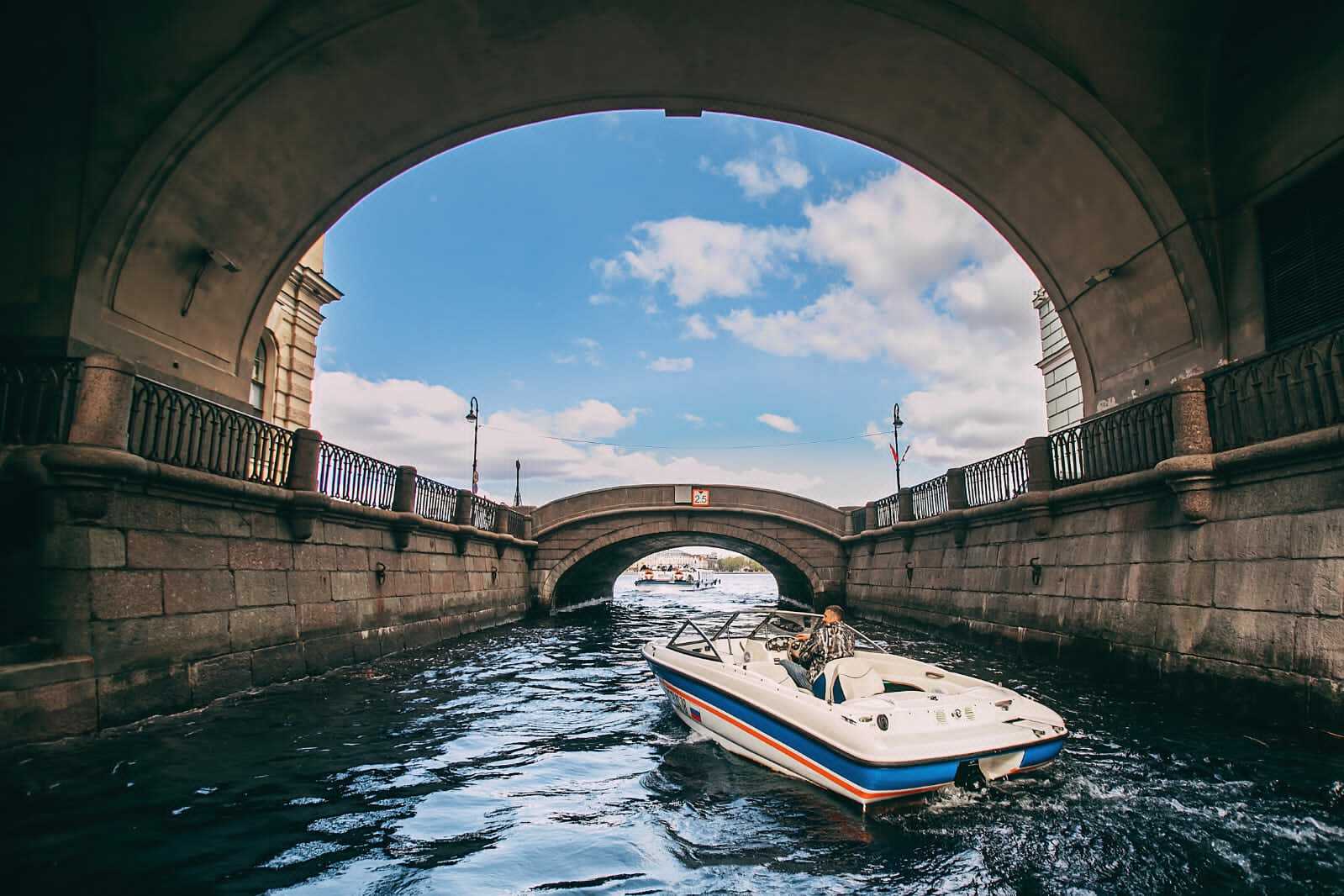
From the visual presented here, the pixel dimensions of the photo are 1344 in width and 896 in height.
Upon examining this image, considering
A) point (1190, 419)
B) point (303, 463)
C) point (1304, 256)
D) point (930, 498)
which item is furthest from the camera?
point (930, 498)

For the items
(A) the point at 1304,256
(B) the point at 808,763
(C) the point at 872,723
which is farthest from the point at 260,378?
(A) the point at 1304,256

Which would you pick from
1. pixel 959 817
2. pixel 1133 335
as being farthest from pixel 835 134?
pixel 959 817

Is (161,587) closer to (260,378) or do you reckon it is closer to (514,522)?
(260,378)

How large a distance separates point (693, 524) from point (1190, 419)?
17.7 meters

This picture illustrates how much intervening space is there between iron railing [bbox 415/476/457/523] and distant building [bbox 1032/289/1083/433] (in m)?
18.0

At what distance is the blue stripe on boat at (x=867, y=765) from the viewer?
477 centimetres

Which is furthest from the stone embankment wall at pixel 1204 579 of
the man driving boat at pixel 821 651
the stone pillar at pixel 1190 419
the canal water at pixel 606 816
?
the man driving boat at pixel 821 651

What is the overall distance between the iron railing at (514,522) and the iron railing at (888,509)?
36.5ft

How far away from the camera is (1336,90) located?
8305mm

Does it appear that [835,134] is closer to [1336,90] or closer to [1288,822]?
[1336,90]

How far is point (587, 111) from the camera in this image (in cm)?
1299

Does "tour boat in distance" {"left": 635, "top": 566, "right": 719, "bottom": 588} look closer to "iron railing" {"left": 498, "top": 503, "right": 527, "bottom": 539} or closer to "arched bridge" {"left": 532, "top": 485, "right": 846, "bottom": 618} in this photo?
"arched bridge" {"left": 532, "top": 485, "right": 846, "bottom": 618}

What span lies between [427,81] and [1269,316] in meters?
12.8

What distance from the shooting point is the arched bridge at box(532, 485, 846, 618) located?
24094 mm
